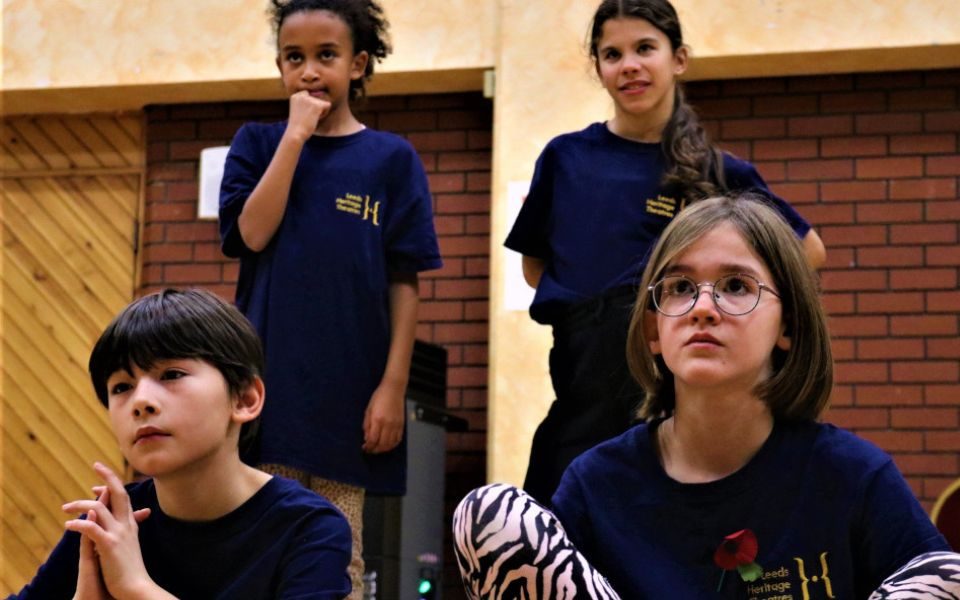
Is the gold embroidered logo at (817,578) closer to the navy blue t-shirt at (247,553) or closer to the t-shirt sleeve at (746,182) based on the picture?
the navy blue t-shirt at (247,553)

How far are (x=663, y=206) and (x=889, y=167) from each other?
2139 mm

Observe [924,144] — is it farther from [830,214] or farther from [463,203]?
[463,203]

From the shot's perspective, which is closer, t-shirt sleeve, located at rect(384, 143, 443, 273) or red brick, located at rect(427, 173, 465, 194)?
t-shirt sleeve, located at rect(384, 143, 443, 273)

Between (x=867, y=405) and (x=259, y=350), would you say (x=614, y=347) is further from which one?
(x=867, y=405)

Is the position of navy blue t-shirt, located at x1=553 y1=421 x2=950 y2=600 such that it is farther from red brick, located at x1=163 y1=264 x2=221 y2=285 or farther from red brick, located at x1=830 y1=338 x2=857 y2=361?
red brick, located at x1=163 y1=264 x2=221 y2=285

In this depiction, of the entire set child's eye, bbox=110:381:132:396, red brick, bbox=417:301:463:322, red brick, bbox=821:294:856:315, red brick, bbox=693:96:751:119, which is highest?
red brick, bbox=693:96:751:119

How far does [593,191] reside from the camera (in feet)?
9.77

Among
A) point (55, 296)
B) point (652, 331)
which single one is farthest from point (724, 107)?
point (652, 331)

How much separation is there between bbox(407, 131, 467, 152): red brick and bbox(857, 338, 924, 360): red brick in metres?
1.66

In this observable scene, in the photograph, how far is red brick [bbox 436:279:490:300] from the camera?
5.05 m

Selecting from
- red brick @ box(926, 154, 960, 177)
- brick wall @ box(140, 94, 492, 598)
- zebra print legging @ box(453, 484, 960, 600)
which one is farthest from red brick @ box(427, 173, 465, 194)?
Answer: zebra print legging @ box(453, 484, 960, 600)

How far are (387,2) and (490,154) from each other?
68cm

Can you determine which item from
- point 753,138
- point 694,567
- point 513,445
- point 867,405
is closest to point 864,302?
point 867,405

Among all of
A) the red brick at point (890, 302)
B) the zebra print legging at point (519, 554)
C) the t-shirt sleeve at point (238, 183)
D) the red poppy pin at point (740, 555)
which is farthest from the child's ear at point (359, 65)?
the red brick at point (890, 302)
